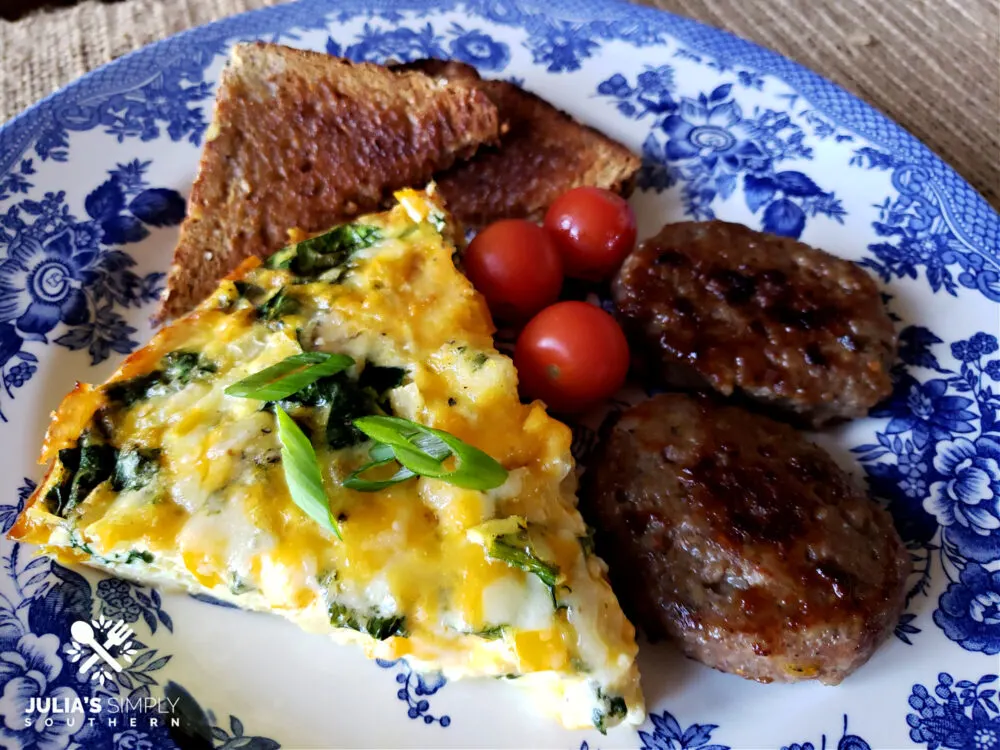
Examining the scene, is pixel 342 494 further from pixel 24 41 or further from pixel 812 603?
pixel 24 41

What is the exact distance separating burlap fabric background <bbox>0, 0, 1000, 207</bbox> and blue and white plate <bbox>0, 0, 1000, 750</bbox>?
2.78 ft

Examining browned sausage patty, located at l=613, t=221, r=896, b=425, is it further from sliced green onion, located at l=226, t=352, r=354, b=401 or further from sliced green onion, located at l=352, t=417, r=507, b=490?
sliced green onion, located at l=226, t=352, r=354, b=401

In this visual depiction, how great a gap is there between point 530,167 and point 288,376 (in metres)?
1.84

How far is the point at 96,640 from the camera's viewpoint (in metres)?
2.53

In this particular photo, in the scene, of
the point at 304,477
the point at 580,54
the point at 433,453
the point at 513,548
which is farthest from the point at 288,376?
the point at 580,54

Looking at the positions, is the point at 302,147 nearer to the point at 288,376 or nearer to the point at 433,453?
A: the point at 288,376

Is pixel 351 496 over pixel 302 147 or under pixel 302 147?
under

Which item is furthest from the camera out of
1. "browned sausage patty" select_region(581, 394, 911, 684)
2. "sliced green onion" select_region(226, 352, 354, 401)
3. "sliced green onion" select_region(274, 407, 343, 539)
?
"browned sausage patty" select_region(581, 394, 911, 684)

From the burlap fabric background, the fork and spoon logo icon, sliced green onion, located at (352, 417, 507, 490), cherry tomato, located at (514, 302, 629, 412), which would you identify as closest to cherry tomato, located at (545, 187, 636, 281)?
cherry tomato, located at (514, 302, 629, 412)

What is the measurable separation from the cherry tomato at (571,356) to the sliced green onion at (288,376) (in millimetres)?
853

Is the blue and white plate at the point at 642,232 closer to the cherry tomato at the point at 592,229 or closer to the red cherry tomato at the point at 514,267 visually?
the cherry tomato at the point at 592,229

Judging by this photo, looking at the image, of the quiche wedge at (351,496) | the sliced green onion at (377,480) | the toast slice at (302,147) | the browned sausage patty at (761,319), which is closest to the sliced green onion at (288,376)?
the quiche wedge at (351,496)

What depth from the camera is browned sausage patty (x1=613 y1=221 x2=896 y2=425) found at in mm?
3008

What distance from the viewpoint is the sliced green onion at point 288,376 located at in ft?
7.68
